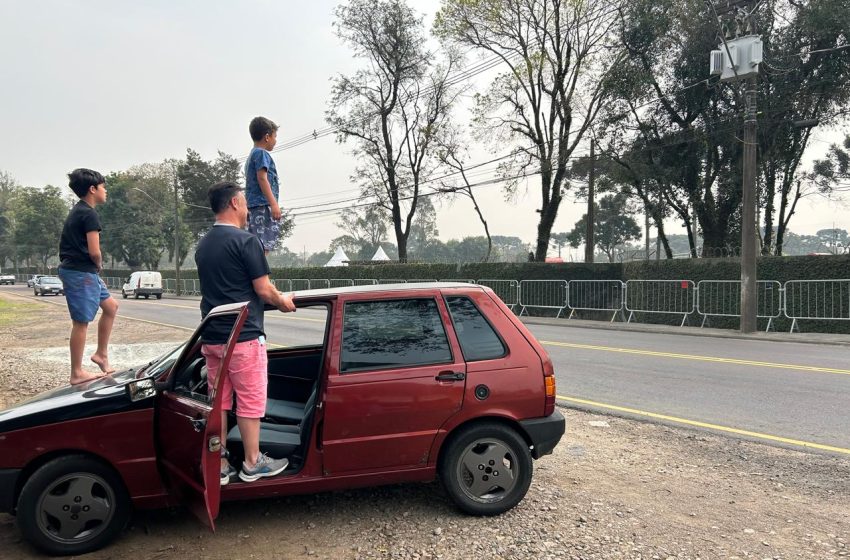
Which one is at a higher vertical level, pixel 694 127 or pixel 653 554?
pixel 694 127

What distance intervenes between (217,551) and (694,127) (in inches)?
939

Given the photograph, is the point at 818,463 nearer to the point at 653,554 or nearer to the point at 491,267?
the point at 653,554

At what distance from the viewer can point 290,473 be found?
3.37 m

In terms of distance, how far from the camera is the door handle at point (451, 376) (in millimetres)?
3537

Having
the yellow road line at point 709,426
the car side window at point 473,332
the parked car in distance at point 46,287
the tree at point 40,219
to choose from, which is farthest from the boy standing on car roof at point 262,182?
the tree at point 40,219

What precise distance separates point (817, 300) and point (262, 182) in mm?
16717

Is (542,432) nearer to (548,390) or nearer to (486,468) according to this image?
(548,390)

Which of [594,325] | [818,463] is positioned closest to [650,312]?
[594,325]

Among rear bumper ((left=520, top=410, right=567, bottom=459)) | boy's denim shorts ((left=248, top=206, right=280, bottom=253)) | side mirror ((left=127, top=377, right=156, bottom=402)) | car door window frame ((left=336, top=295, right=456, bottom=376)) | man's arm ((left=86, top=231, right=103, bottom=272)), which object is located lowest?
rear bumper ((left=520, top=410, right=567, bottom=459))

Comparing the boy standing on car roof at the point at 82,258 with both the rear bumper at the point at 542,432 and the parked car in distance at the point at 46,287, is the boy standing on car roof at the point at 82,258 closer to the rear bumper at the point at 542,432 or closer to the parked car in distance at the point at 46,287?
the rear bumper at the point at 542,432

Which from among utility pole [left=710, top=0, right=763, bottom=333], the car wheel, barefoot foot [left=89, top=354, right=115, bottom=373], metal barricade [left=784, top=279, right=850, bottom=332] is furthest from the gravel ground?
metal barricade [left=784, top=279, right=850, bottom=332]

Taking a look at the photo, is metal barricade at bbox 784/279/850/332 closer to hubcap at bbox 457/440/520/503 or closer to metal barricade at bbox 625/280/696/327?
metal barricade at bbox 625/280/696/327

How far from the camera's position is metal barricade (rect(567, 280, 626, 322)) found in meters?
20.5

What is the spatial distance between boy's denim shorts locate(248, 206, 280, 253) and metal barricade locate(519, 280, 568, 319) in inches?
711
